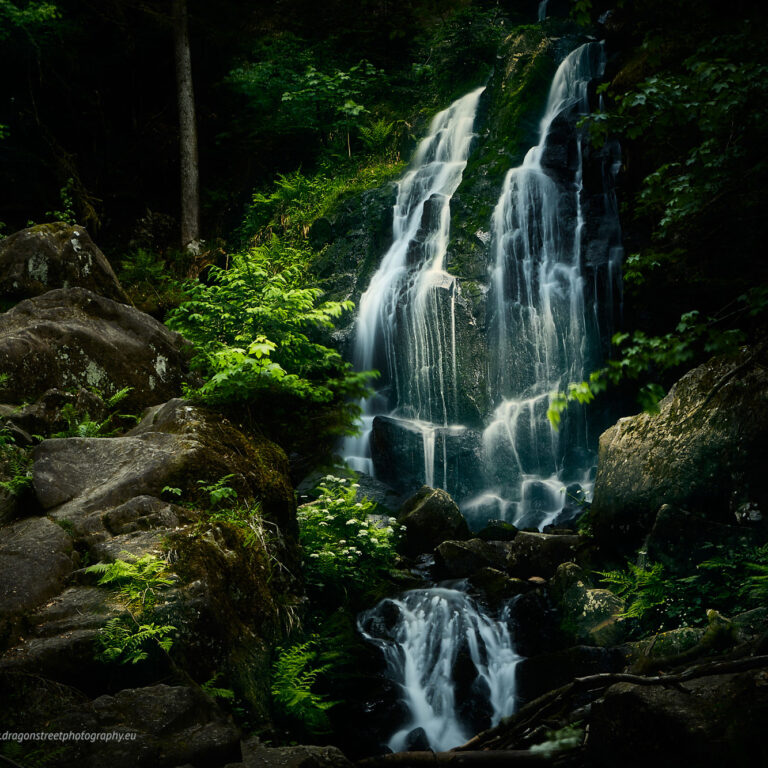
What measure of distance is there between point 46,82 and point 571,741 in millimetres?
18936

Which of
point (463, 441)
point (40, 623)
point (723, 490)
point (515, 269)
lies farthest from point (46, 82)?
point (723, 490)

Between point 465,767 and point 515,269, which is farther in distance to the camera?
point 515,269

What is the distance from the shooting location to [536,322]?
492 inches

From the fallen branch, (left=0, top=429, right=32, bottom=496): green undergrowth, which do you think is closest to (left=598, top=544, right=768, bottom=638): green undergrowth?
the fallen branch

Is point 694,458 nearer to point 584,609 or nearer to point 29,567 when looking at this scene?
point 584,609

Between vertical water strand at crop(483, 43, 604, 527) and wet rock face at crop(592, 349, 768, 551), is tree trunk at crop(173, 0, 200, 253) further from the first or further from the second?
wet rock face at crop(592, 349, 768, 551)

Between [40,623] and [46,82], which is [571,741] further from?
[46,82]

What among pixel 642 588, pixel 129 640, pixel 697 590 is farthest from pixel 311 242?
pixel 129 640

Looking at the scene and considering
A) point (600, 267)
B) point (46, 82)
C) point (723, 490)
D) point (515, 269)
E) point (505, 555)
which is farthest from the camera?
point (46, 82)

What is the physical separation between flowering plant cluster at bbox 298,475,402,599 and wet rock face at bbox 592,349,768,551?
9.77ft

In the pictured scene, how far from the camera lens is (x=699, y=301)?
29.8ft

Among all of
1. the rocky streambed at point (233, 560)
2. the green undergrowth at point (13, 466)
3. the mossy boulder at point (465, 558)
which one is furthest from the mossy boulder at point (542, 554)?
the green undergrowth at point (13, 466)

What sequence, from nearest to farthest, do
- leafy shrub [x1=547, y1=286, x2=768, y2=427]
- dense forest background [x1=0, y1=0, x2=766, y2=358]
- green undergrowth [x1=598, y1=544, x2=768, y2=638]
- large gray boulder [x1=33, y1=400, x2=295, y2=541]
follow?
leafy shrub [x1=547, y1=286, x2=768, y2=427]
large gray boulder [x1=33, y1=400, x2=295, y2=541]
green undergrowth [x1=598, y1=544, x2=768, y2=638]
dense forest background [x1=0, y1=0, x2=766, y2=358]

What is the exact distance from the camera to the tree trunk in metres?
14.9
